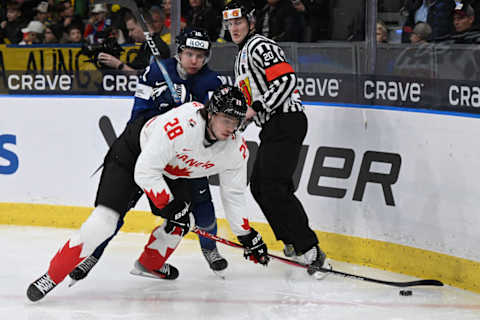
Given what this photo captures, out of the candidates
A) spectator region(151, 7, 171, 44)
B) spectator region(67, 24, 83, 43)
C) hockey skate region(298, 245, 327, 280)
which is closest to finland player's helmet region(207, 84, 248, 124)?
hockey skate region(298, 245, 327, 280)

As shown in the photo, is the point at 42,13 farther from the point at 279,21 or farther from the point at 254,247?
the point at 254,247

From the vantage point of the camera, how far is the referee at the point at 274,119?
3723mm

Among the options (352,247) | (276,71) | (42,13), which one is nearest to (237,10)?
(276,71)

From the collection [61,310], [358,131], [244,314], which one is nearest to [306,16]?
[358,131]

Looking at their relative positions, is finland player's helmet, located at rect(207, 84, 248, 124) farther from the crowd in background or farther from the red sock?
the crowd in background

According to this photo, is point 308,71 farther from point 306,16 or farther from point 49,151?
point 49,151

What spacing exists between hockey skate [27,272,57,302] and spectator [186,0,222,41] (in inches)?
76.9

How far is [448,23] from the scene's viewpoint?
375 cm

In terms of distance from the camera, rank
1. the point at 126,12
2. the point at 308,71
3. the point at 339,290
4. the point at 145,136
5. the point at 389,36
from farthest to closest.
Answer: the point at 126,12 < the point at 308,71 < the point at 389,36 < the point at 339,290 < the point at 145,136

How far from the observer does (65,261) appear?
3.19 metres

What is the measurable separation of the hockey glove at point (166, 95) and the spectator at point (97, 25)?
1452mm

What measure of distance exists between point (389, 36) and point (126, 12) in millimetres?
1689

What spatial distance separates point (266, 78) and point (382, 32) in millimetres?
832

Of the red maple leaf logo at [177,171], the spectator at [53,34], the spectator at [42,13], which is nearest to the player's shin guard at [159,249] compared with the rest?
the red maple leaf logo at [177,171]
